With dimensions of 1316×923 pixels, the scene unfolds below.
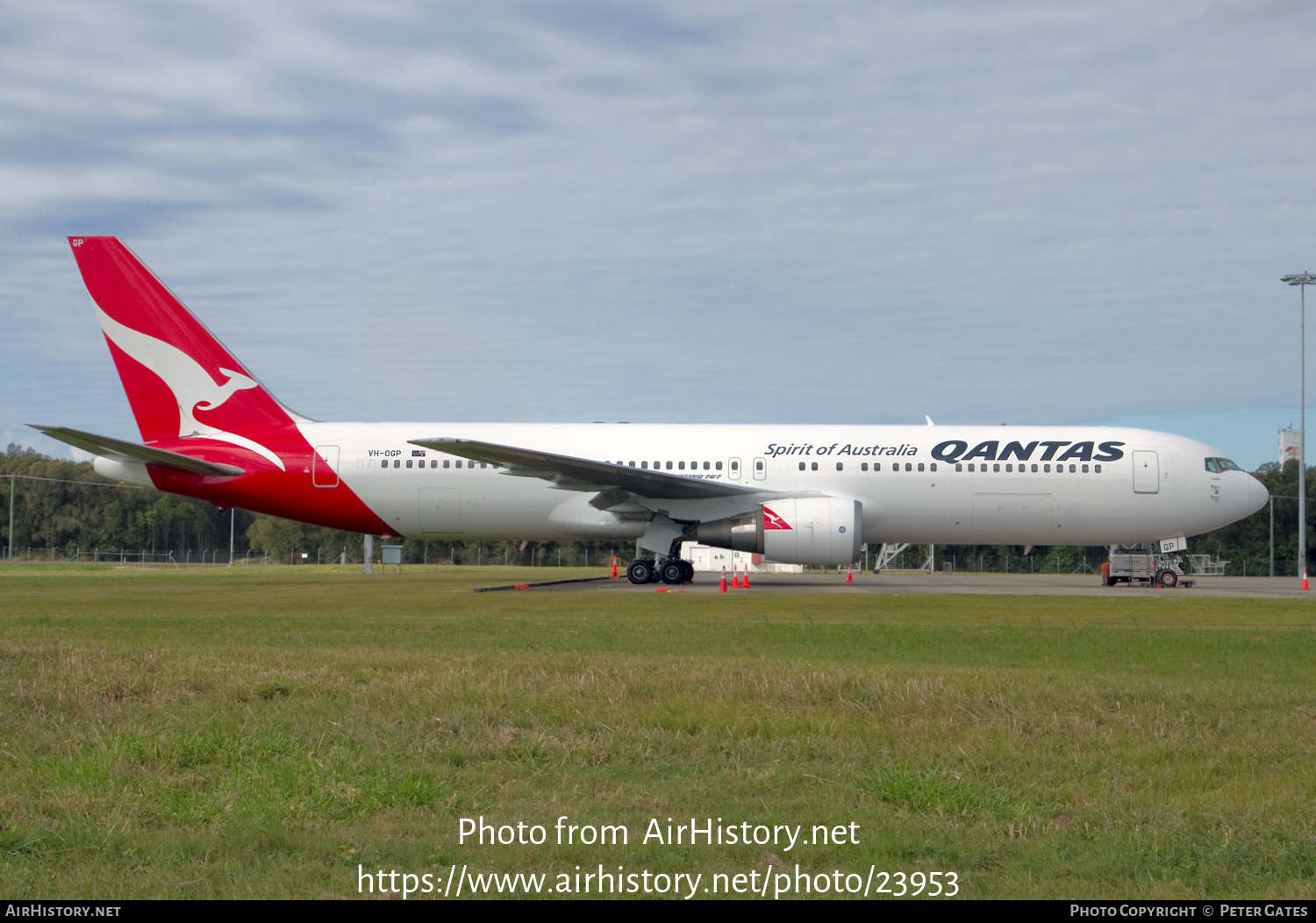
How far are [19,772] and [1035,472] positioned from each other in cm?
2366

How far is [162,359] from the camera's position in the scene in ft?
85.1

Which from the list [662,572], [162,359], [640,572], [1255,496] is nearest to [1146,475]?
[1255,496]

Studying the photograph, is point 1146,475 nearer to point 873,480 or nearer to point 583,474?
point 873,480

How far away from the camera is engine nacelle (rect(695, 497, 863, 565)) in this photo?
2362 cm

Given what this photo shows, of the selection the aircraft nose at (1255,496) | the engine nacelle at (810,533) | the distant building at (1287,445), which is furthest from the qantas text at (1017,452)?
the distant building at (1287,445)

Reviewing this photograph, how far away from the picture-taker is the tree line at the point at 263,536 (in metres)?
56.7

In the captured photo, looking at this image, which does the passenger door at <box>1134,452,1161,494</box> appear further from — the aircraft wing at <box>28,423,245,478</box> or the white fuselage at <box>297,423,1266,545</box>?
the aircraft wing at <box>28,423,245,478</box>

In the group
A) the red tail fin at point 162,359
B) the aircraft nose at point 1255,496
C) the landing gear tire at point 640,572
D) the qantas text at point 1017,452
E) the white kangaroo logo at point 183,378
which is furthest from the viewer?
the aircraft nose at point 1255,496

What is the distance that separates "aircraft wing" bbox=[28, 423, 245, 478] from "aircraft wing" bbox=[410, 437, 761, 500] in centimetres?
576

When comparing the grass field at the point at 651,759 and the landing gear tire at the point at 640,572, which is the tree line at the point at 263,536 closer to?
the landing gear tire at the point at 640,572

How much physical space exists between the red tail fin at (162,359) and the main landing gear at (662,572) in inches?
361

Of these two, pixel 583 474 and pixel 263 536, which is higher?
pixel 583 474

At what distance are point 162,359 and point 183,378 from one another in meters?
0.66
